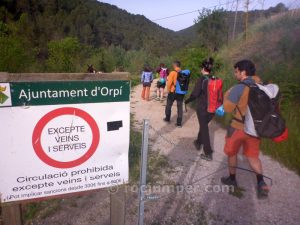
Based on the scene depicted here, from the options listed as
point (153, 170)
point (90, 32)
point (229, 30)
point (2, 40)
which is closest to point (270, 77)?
point (153, 170)

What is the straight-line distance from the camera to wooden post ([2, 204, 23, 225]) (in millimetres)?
2164

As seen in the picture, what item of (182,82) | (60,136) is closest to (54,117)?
(60,136)

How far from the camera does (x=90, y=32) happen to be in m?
65.6

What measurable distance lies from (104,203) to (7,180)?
204 centimetres

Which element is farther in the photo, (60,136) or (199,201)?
(199,201)

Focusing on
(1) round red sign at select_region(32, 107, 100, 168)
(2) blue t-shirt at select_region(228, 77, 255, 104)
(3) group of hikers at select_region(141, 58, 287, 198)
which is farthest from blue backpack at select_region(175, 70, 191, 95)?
(1) round red sign at select_region(32, 107, 100, 168)

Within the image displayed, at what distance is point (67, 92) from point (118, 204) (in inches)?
40.0

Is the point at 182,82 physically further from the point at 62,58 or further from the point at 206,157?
the point at 62,58

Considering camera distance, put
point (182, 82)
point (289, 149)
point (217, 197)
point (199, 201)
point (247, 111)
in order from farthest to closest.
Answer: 1. point (182, 82)
2. point (289, 149)
3. point (217, 197)
4. point (199, 201)
5. point (247, 111)

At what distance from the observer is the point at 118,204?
2.43 meters

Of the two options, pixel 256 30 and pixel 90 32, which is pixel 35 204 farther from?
pixel 90 32

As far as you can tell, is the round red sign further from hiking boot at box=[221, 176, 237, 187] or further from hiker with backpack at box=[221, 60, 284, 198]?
hiking boot at box=[221, 176, 237, 187]

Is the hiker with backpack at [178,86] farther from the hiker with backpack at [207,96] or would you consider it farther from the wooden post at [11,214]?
the wooden post at [11,214]

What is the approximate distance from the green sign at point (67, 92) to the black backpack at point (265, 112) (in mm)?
2177
